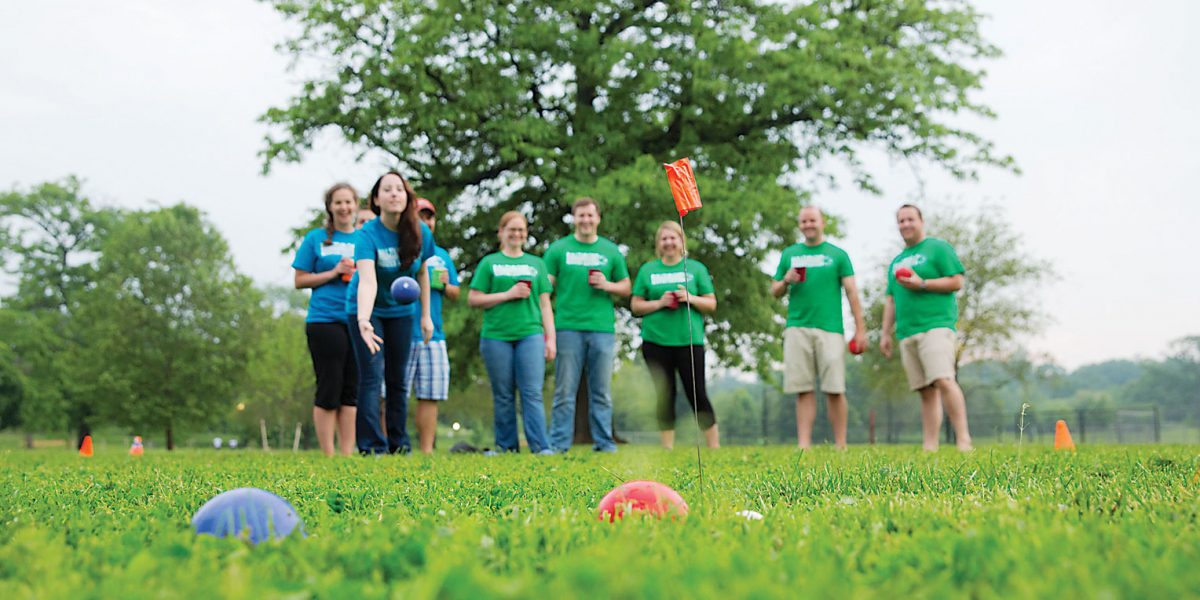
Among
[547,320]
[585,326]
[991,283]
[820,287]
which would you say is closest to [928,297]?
[820,287]

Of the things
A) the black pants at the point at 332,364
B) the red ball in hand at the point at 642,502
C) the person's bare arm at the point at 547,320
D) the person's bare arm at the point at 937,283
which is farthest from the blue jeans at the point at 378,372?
the red ball in hand at the point at 642,502

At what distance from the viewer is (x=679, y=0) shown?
589 inches

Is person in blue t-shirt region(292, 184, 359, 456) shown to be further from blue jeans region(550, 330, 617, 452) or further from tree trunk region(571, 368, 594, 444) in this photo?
tree trunk region(571, 368, 594, 444)

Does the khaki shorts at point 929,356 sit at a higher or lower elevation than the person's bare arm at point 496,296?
lower

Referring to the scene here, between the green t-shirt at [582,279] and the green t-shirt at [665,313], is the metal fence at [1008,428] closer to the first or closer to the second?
the green t-shirt at [665,313]

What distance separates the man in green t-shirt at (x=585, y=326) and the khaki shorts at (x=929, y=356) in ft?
8.18

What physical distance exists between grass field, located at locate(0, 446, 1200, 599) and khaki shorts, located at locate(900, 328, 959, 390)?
3091 mm

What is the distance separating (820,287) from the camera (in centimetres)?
769

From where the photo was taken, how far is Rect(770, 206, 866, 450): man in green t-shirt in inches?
298

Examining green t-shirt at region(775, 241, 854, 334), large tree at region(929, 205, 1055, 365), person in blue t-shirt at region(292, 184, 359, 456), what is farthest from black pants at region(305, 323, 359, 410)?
large tree at region(929, 205, 1055, 365)

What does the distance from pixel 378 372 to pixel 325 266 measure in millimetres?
977

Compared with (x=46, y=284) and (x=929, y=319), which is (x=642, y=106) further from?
(x=46, y=284)

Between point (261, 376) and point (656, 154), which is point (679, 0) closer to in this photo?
point (656, 154)

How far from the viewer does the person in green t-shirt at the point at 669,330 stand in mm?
7840
